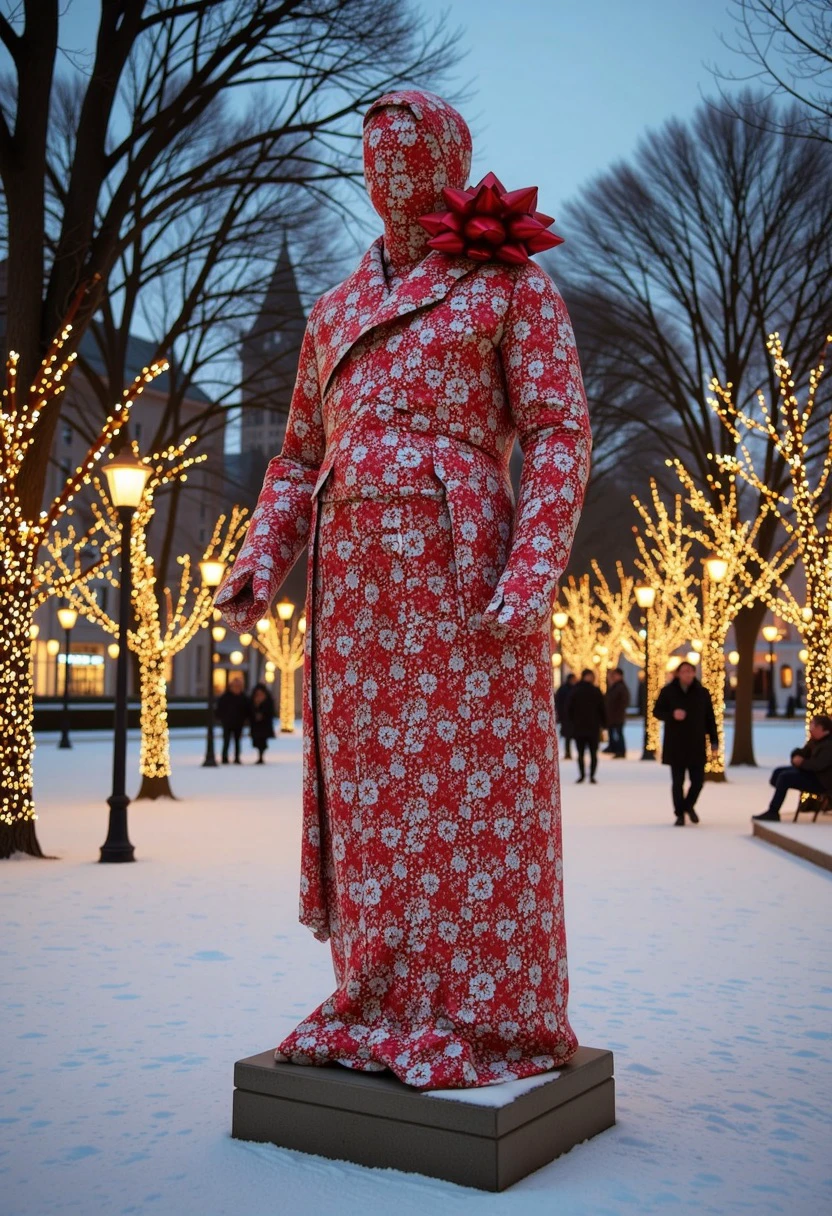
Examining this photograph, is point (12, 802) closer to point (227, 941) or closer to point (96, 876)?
point (96, 876)

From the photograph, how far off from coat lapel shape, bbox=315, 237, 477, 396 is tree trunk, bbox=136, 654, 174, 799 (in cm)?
1249

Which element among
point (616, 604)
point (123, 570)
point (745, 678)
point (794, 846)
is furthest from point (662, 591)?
point (616, 604)

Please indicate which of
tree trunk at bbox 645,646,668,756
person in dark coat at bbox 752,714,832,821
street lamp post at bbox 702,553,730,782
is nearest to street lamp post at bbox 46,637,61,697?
tree trunk at bbox 645,646,668,756

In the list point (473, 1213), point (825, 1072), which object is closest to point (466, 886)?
point (473, 1213)

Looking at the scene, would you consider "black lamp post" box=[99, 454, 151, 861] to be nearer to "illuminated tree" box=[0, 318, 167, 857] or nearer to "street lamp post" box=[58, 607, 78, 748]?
"illuminated tree" box=[0, 318, 167, 857]

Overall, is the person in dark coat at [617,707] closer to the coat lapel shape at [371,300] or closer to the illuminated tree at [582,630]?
the illuminated tree at [582,630]

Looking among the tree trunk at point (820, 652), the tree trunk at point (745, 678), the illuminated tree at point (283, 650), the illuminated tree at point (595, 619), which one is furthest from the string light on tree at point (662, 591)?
the illuminated tree at point (283, 650)

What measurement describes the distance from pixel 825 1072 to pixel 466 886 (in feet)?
6.02

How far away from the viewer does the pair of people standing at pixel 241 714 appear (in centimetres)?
2417

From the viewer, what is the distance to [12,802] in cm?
991

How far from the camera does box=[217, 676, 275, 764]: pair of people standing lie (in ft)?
79.3

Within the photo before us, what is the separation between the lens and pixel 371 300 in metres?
3.65

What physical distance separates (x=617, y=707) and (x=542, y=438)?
23405mm

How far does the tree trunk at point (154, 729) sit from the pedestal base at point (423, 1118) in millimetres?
12617
